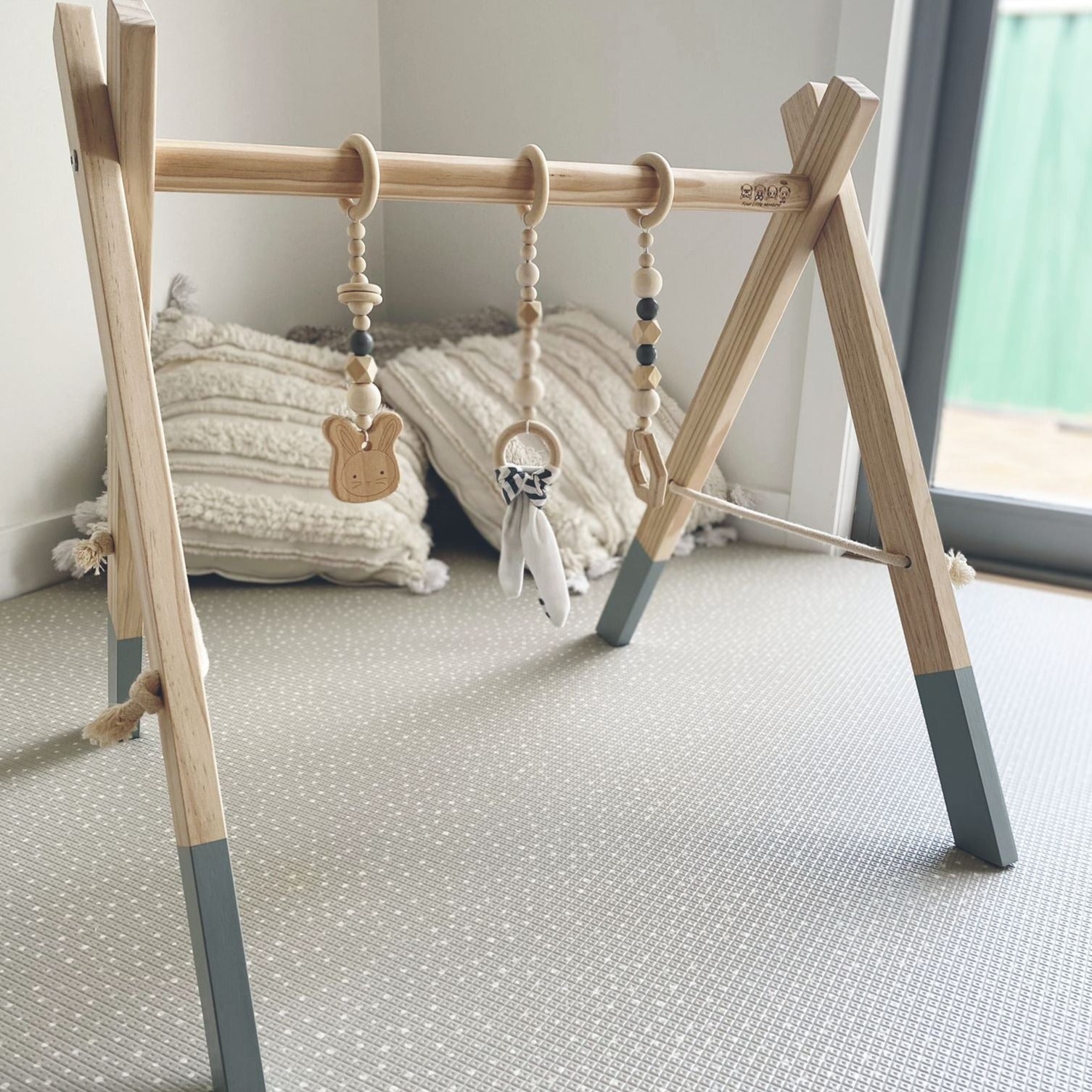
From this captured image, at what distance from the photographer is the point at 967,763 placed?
1029 millimetres

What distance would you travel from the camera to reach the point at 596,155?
79.6 inches

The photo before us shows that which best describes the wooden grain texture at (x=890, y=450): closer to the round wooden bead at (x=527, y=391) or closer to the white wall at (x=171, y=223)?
the round wooden bead at (x=527, y=391)

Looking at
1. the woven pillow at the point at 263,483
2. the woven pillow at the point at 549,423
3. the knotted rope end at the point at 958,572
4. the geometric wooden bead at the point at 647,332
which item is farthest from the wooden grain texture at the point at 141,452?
the woven pillow at the point at 549,423

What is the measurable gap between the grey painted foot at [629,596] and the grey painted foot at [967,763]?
1.51 feet

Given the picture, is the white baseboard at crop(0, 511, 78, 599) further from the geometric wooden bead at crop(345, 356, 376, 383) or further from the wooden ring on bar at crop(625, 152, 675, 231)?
the wooden ring on bar at crop(625, 152, 675, 231)

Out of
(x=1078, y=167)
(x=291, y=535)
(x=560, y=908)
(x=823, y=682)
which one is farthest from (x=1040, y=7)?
(x=560, y=908)

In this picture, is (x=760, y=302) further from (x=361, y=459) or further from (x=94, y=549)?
(x=94, y=549)

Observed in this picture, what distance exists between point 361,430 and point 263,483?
0.82 m

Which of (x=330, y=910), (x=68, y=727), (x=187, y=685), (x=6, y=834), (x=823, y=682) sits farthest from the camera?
(x=823, y=682)

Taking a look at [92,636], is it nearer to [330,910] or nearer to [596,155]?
[330,910]

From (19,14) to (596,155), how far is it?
981 millimetres

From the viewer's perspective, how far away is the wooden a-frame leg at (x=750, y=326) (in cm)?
101

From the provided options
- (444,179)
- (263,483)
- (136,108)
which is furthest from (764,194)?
(263,483)

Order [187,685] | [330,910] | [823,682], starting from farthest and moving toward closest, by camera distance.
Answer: [823,682]
[330,910]
[187,685]
